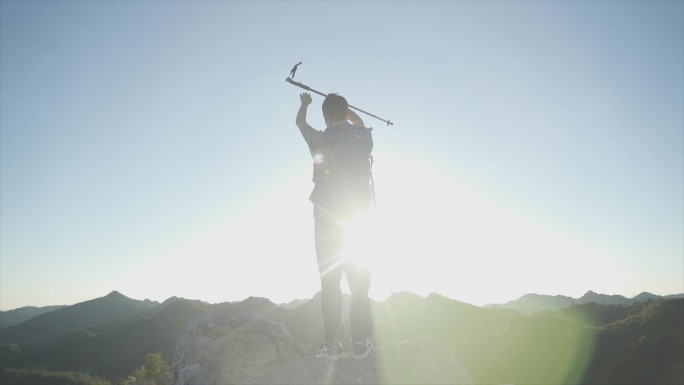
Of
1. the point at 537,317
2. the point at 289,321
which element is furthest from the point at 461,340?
the point at 289,321

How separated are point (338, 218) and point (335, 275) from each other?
882 millimetres

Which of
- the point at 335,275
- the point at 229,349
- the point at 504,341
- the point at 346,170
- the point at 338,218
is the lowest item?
the point at 504,341

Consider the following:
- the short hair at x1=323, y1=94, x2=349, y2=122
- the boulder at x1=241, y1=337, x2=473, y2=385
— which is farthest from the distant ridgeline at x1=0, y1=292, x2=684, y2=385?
the short hair at x1=323, y1=94, x2=349, y2=122

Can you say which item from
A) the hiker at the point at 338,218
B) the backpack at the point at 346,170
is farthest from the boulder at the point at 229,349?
the backpack at the point at 346,170

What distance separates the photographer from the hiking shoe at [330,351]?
539 centimetres

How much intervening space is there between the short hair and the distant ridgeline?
176 feet

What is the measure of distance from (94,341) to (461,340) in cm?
18060

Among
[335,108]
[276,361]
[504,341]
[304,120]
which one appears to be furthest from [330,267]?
[504,341]

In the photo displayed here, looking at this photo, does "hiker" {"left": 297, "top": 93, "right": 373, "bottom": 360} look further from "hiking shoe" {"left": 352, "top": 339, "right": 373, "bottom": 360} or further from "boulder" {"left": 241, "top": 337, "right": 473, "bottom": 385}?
"boulder" {"left": 241, "top": 337, "right": 473, "bottom": 385}

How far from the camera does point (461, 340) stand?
14875 centimetres

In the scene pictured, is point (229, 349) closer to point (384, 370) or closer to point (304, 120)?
point (384, 370)

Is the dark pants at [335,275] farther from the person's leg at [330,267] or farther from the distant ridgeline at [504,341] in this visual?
the distant ridgeline at [504,341]

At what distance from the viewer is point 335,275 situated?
5.55 m

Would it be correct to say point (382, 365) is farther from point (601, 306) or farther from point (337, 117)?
point (601, 306)
